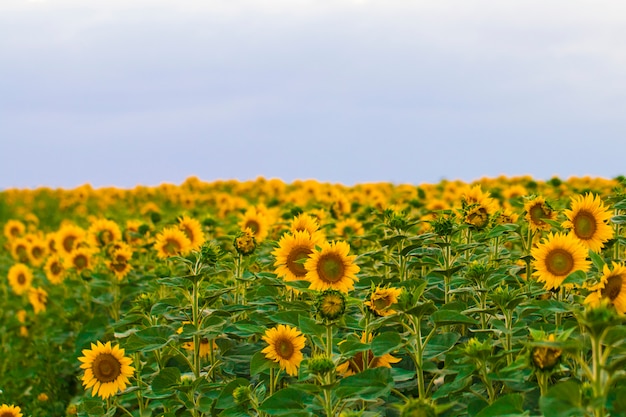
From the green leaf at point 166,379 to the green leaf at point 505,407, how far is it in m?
1.60

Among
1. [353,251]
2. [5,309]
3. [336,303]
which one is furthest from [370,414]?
[5,309]

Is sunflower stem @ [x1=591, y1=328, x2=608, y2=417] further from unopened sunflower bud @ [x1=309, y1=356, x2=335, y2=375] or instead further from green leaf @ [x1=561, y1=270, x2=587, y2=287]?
unopened sunflower bud @ [x1=309, y1=356, x2=335, y2=375]

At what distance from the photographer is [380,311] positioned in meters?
3.54

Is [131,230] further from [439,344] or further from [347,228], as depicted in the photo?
[439,344]

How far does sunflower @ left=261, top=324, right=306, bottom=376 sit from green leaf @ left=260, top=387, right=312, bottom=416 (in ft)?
1.08

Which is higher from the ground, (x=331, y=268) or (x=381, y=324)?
(x=331, y=268)

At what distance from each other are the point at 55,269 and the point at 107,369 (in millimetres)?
4091

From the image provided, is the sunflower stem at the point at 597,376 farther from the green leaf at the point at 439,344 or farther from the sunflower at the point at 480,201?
the sunflower at the point at 480,201

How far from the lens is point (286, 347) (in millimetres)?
3461

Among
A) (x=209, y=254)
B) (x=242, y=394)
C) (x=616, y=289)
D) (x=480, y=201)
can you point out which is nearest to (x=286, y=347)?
(x=242, y=394)

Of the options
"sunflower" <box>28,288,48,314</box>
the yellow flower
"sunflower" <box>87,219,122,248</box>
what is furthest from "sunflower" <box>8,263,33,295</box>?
the yellow flower

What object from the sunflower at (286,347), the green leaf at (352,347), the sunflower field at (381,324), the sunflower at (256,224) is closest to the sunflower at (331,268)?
the sunflower field at (381,324)

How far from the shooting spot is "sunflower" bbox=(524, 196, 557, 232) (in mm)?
4234

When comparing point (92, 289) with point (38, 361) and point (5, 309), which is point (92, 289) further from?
point (5, 309)
